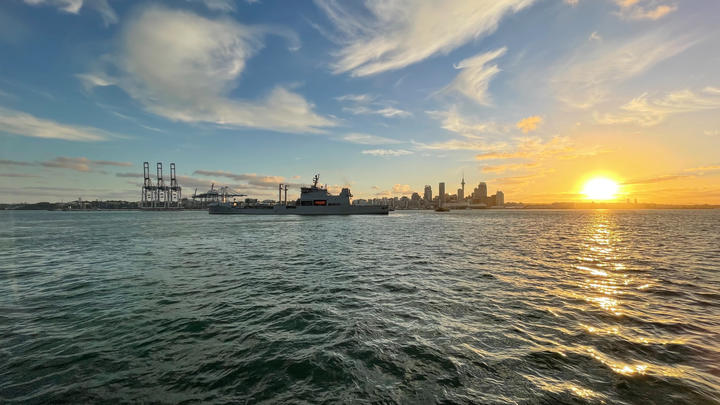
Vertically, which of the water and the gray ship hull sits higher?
the gray ship hull

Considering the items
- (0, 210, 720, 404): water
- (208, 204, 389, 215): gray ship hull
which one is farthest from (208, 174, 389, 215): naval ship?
(0, 210, 720, 404): water

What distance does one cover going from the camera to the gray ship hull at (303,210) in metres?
84.6

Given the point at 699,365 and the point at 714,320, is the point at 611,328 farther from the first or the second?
the point at 714,320

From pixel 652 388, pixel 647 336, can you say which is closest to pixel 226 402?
pixel 652 388

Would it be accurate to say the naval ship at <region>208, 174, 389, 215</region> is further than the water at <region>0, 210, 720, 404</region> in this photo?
Yes

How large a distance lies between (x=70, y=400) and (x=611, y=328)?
35.5 ft

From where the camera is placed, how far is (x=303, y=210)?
85.6m

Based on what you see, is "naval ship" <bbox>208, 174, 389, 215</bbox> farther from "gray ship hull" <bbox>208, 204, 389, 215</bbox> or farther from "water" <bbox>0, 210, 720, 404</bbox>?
"water" <bbox>0, 210, 720, 404</bbox>

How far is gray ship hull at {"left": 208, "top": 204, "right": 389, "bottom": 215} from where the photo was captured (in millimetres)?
84625

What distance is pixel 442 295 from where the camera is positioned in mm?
8742

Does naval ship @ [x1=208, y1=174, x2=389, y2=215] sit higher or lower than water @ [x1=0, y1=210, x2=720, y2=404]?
higher

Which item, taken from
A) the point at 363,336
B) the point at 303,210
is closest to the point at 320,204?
the point at 303,210

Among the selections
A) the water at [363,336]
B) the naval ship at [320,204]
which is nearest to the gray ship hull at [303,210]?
the naval ship at [320,204]

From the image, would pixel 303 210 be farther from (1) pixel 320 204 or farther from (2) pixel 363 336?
(2) pixel 363 336
